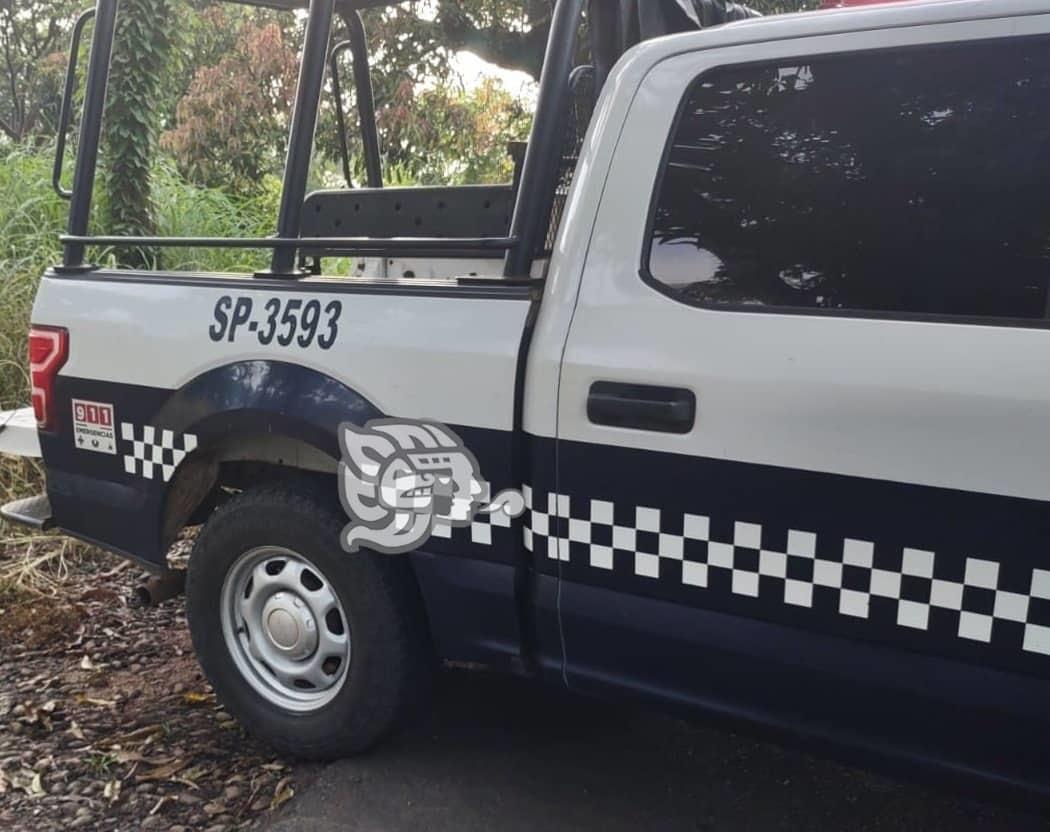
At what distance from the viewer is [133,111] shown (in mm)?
7121

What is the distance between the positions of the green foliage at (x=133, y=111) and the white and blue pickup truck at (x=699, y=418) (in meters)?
4.73

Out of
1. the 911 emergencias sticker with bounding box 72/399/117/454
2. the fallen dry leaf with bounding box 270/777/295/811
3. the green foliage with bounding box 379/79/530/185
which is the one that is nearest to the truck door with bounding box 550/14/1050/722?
the fallen dry leaf with bounding box 270/777/295/811

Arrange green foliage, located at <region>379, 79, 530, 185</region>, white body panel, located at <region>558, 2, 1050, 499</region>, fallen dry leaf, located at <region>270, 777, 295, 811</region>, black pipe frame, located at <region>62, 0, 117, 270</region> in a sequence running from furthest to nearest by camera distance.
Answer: green foliage, located at <region>379, 79, 530, 185</region>, black pipe frame, located at <region>62, 0, 117, 270</region>, fallen dry leaf, located at <region>270, 777, 295, 811</region>, white body panel, located at <region>558, 2, 1050, 499</region>

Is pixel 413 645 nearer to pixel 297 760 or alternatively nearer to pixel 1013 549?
pixel 297 760

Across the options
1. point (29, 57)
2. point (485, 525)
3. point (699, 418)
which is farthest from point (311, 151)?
point (29, 57)

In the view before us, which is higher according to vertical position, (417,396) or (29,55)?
(29,55)

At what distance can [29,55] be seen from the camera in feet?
61.1

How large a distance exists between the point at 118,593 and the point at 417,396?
252 centimetres

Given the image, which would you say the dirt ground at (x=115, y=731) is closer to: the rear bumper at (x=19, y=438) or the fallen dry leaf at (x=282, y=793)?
the fallen dry leaf at (x=282, y=793)

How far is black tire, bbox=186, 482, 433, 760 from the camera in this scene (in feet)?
8.59

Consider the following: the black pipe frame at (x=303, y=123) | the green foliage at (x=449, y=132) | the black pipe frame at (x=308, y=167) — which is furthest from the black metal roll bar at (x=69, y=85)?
the green foliage at (x=449, y=132)

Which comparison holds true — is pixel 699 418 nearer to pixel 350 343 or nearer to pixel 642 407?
pixel 642 407

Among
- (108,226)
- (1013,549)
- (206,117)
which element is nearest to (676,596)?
(1013,549)

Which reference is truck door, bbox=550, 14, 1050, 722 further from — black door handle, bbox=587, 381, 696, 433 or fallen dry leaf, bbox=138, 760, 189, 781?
fallen dry leaf, bbox=138, 760, 189, 781
